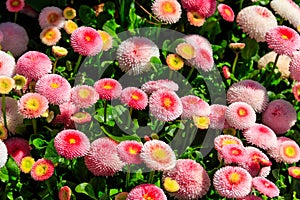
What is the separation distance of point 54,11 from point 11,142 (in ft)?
2.16

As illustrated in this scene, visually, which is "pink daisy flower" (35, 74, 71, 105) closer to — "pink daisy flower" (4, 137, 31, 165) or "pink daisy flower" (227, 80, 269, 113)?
"pink daisy flower" (4, 137, 31, 165)

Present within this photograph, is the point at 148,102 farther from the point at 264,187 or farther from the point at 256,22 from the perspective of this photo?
the point at 256,22

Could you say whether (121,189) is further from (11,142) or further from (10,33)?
(10,33)

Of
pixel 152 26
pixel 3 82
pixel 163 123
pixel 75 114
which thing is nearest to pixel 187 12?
pixel 152 26

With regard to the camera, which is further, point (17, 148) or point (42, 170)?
point (17, 148)

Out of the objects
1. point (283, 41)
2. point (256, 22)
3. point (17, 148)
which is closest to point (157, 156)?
point (17, 148)

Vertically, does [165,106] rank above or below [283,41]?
below

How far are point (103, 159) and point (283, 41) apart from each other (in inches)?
35.4

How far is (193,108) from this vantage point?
2084 millimetres

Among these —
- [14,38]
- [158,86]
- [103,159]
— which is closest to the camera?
[103,159]

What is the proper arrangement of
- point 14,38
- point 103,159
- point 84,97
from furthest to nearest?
1. point 14,38
2. point 84,97
3. point 103,159

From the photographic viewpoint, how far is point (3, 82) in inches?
77.4

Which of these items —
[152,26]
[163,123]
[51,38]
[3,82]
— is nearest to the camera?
[3,82]

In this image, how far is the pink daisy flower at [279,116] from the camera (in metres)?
2.25
